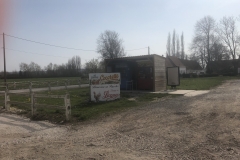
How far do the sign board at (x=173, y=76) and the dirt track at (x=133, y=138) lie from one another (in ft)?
36.7

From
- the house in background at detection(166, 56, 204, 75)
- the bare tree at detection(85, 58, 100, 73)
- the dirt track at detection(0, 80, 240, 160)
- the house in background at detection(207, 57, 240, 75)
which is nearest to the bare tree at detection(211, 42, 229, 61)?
the house in background at detection(207, 57, 240, 75)

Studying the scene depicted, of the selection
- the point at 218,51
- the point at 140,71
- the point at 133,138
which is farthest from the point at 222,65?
the point at 133,138

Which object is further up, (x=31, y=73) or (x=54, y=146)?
(x=31, y=73)

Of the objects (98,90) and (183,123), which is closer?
(183,123)

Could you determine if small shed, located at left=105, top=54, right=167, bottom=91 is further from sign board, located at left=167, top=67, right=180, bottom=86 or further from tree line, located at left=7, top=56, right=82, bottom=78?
tree line, located at left=7, top=56, right=82, bottom=78

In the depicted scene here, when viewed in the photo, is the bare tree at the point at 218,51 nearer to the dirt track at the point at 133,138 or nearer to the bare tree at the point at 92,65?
the bare tree at the point at 92,65

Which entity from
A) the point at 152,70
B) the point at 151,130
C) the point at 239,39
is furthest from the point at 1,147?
the point at 239,39

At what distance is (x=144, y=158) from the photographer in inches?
174

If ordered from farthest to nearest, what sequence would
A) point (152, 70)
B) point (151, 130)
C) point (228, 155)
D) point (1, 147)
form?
point (152, 70) < point (151, 130) < point (1, 147) < point (228, 155)

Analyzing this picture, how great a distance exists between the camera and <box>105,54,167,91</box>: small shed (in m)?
17.9

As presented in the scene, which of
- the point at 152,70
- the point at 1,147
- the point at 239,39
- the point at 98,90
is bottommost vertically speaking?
the point at 1,147

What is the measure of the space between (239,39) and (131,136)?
197 ft

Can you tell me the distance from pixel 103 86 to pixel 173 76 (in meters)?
9.09

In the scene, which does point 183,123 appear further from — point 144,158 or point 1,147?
point 1,147
